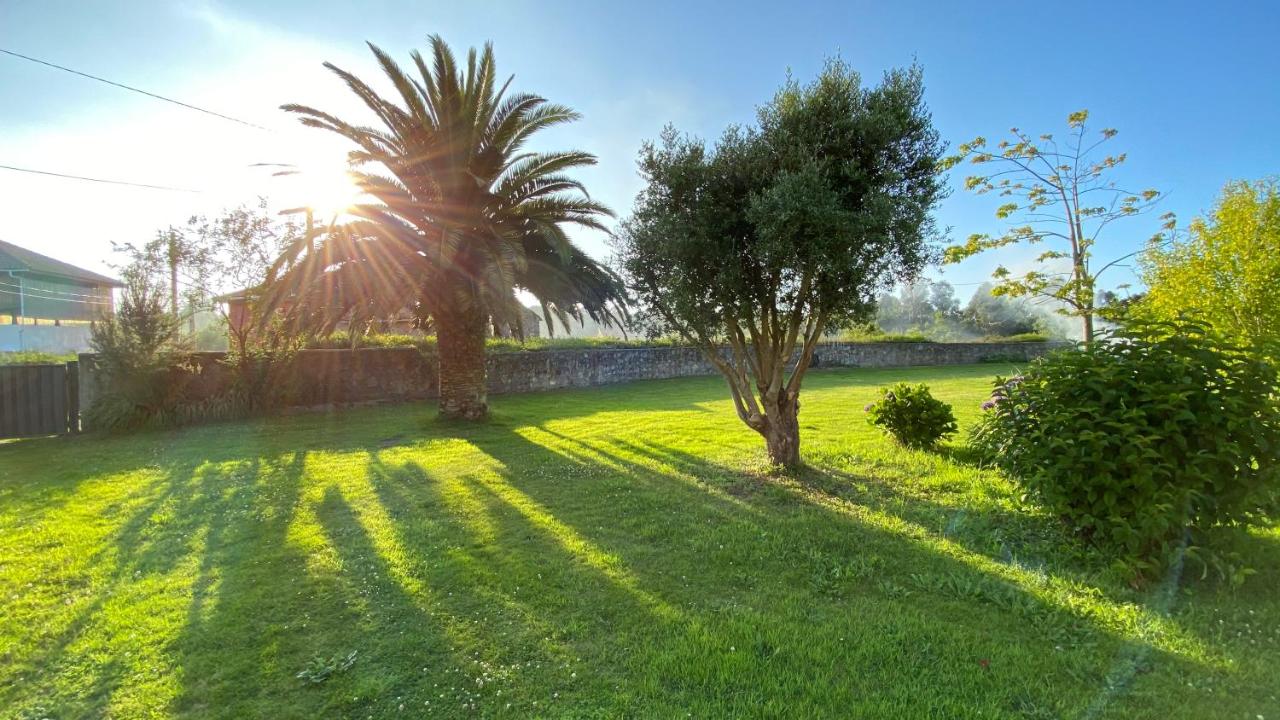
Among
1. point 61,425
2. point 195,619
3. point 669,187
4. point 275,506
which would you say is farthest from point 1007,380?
point 61,425

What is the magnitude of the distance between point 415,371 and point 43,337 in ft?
78.6

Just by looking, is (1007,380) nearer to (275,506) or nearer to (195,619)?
(195,619)

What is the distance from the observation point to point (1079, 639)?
2.74 metres

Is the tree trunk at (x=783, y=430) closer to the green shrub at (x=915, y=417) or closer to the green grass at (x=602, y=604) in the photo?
the green grass at (x=602, y=604)

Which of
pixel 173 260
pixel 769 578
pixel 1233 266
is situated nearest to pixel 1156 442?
pixel 769 578

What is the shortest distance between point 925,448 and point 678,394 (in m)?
8.81

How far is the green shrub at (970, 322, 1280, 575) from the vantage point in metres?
3.15

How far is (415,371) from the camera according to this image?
1422 centimetres

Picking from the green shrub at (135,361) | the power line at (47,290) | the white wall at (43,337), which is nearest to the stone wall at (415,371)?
the green shrub at (135,361)

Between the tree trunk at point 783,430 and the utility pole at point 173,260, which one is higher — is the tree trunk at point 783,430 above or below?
below

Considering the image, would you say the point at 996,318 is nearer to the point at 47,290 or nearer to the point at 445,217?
the point at 445,217

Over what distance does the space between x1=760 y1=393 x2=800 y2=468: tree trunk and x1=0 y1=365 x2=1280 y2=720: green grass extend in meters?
0.30

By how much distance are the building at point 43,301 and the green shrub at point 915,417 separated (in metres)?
31.7

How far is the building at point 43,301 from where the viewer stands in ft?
77.7
